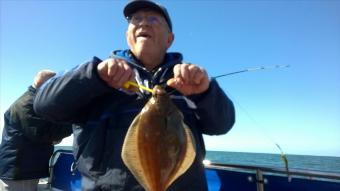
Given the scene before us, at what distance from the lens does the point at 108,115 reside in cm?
230

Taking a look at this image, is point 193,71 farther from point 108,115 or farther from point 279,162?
point 279,162

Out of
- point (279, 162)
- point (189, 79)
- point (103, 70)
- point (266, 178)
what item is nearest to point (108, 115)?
point (103, 70)

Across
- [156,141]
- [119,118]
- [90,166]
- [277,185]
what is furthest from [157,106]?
[277,185]

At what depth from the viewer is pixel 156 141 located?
6.04 ft

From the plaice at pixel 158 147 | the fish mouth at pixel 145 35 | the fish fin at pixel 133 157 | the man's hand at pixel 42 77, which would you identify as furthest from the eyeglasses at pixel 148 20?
the man's hand at pixel 42 77

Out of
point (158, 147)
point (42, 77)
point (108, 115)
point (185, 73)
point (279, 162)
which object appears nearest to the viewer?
point (158, 147)

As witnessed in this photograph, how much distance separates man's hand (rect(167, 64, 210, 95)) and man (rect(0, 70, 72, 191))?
245cm

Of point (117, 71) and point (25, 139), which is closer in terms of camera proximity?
point (117, 71)

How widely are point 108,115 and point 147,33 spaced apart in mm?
893

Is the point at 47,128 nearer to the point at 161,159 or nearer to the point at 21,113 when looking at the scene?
the point at 21,113

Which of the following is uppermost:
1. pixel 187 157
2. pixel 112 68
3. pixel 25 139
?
pixel 112 68

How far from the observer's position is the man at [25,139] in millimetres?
3936

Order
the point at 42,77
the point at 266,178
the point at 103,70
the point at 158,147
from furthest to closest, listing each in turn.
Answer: the point at 42,77 → the point at 266,178 → the point at 103,70 → the point at 158,147

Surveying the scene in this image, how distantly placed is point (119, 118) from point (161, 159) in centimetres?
61
